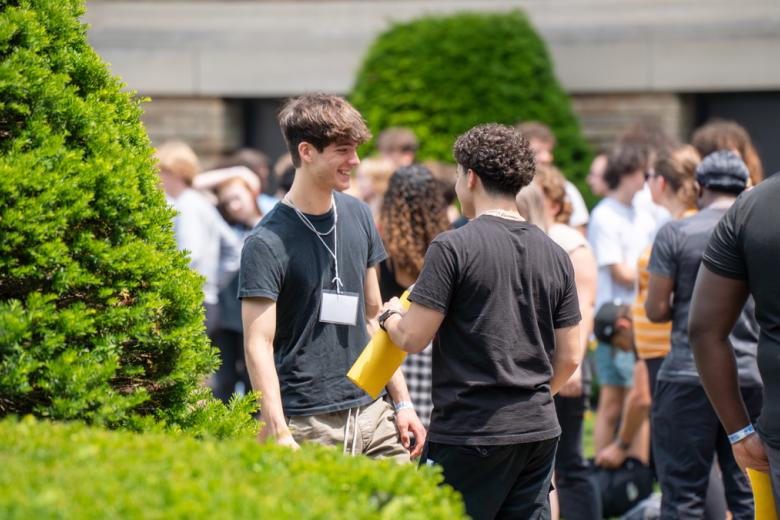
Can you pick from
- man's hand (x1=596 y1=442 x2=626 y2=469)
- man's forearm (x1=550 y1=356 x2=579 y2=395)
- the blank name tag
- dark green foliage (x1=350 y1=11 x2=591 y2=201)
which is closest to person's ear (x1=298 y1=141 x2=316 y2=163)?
the blank name tag

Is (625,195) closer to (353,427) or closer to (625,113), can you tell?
(353,427)

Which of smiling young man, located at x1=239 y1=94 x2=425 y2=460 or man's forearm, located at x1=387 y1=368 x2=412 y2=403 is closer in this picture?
smiling young man, located at x1=239 y1=94 x2=425 y2=460

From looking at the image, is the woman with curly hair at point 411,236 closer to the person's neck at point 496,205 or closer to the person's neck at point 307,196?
the person's neck at point 307,196

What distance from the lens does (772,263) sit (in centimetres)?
318

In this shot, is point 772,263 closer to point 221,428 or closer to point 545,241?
point 545,241

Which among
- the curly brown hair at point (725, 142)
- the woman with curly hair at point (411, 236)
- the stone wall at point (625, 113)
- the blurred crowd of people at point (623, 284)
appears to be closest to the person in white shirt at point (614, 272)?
the blurred crowd of people at point (623, 284)

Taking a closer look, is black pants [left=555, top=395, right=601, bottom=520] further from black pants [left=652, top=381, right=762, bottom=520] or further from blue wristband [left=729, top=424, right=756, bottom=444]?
blue wristband [left=729, top=424, right=756, bottom=444]

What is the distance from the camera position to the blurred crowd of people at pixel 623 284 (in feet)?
16.0

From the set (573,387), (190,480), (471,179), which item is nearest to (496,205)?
(471,179)

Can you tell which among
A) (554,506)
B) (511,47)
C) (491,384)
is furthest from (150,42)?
(491,384)

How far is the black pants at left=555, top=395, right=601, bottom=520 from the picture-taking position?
551 cm

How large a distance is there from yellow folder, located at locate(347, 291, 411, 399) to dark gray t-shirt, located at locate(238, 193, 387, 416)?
8.3 inches

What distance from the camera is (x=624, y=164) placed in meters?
7.61

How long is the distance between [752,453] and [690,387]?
145cm
